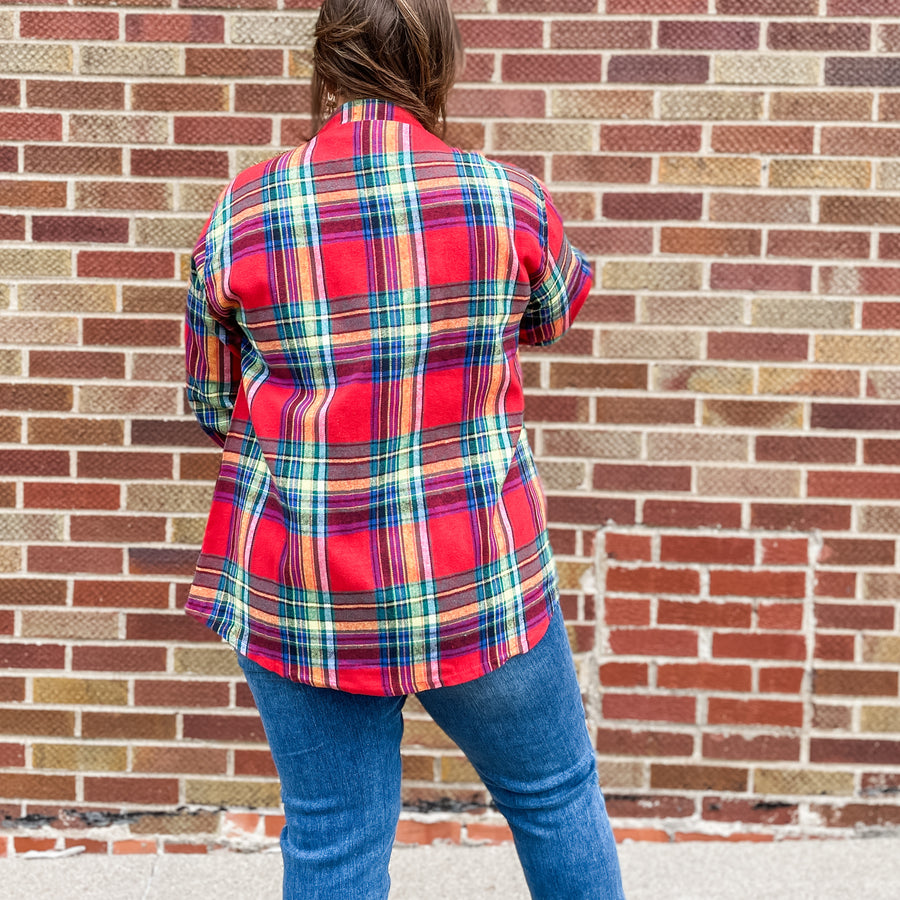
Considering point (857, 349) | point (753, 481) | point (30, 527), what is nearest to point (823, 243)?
point (857, 349)

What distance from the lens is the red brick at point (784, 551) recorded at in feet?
7.95

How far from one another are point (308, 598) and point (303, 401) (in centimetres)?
29

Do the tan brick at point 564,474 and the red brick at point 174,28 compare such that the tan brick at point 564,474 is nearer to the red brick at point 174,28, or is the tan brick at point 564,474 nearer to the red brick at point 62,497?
the red brick at point 62,497

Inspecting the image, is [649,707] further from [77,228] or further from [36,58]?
[36,58]

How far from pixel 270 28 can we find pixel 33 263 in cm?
79

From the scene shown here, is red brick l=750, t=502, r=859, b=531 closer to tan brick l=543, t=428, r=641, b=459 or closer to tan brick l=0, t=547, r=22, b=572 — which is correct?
tan brick l=543, t=428, r=641, b=459

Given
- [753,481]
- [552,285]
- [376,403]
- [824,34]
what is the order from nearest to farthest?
1. [376,403]
2. [552,285]
3. [824,34]
4. [753,481]

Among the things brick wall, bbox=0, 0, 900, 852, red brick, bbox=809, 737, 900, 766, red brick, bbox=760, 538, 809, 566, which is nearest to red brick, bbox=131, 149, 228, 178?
brick wall, bbox=0, 0, 900, 852

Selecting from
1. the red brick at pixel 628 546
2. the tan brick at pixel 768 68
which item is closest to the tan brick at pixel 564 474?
the red brick at pixel 628 546

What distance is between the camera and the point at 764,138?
234 cm

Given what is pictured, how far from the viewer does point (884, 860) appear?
7.91 ft

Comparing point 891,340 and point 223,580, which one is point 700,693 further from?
point 223,580

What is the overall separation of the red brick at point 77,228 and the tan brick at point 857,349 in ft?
5.55

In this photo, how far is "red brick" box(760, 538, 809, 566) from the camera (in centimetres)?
242
